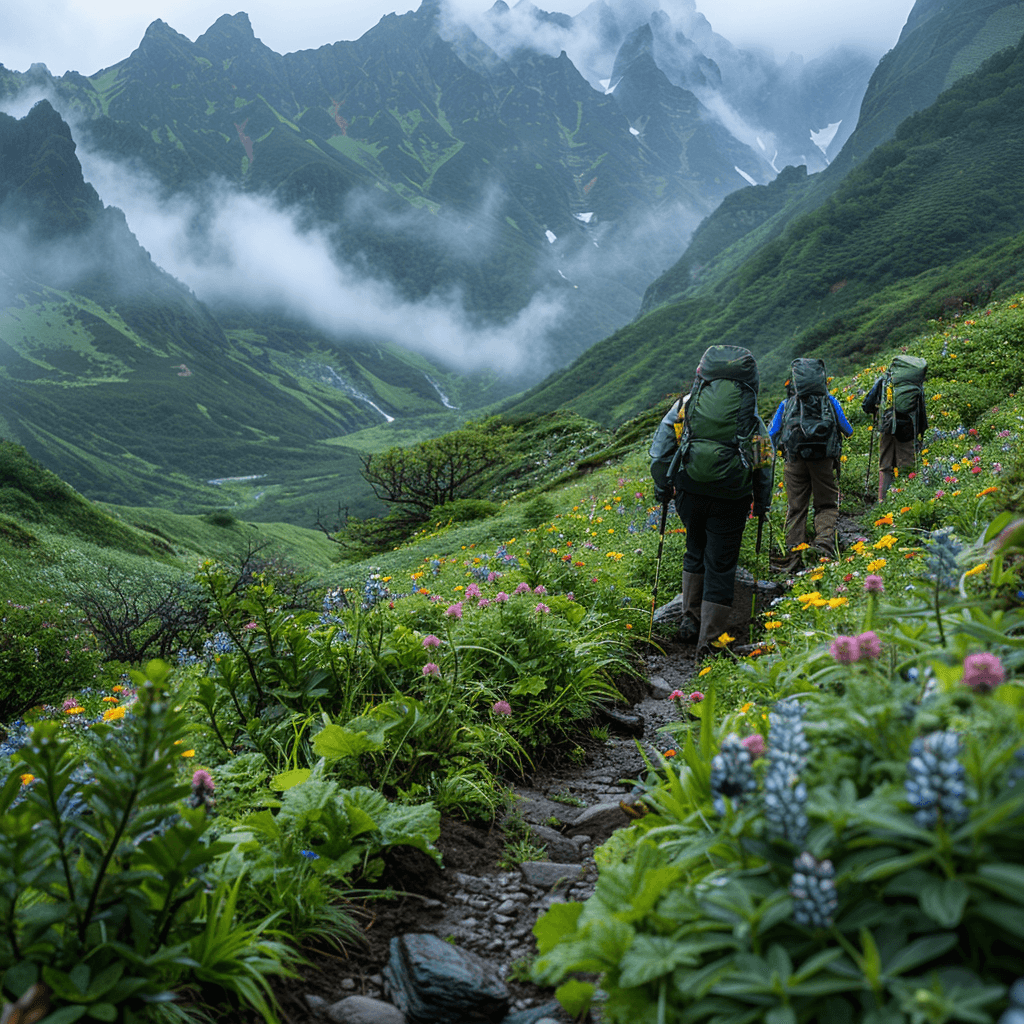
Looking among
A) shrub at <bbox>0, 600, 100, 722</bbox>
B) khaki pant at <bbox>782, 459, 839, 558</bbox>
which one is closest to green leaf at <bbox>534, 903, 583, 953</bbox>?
khaki pant at <bbox>782, 459, 839, 558</bbox>

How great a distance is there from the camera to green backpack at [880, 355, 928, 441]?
428 inches

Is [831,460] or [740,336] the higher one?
[740,336]

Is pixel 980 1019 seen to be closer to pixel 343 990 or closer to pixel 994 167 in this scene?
pixel 343 990

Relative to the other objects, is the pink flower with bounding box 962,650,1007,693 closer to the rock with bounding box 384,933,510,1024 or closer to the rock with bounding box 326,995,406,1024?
the rock with bounding box 384,933,510,1024

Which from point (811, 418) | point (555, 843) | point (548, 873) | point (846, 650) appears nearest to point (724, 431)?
point (811, 418)

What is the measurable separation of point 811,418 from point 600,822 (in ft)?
23.3

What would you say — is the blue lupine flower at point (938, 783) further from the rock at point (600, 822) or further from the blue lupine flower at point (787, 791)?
the rock at point (600, 822)

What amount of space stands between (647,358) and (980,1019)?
11245 cm

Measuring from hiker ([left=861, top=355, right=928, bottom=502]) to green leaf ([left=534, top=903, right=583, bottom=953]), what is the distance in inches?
433

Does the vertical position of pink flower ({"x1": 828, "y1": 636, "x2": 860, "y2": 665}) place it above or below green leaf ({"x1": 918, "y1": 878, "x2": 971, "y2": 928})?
above

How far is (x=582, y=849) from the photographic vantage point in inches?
158

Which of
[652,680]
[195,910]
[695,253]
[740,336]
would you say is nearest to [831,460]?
[652,680]

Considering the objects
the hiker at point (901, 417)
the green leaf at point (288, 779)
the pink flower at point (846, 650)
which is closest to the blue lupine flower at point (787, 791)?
the pink flower at point (846, 650)

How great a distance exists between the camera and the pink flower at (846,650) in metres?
2.24
